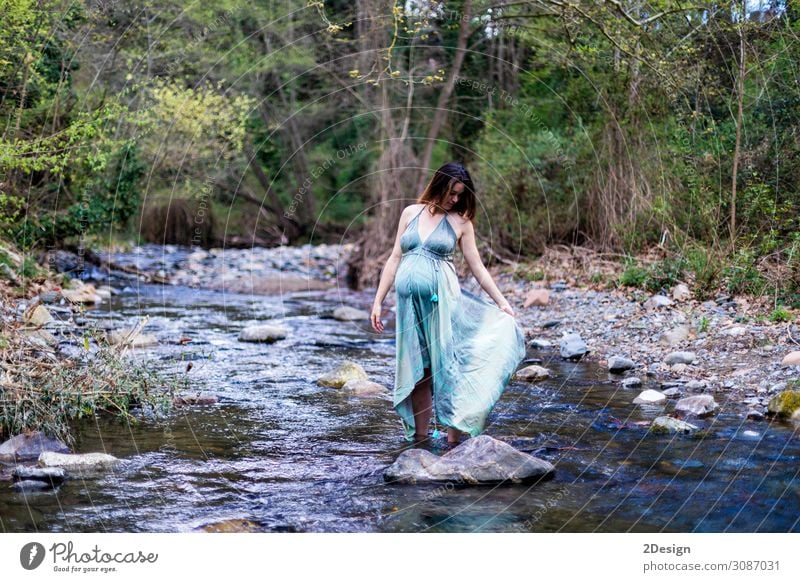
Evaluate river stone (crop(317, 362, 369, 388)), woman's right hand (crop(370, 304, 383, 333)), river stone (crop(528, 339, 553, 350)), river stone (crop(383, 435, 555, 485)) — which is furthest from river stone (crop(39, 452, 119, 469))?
river stone (crop(528, 339, 553, 350))

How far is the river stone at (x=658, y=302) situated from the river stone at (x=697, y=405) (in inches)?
147

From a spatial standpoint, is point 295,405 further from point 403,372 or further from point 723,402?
point 723,402

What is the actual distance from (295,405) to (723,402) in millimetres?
4011

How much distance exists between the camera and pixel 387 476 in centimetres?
576

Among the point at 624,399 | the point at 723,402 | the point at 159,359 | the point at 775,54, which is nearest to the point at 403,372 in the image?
the point at 624,399

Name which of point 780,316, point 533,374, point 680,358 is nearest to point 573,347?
point 533,374

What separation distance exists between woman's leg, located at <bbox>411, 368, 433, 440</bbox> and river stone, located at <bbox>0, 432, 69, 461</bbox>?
267 cm

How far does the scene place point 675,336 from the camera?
984 cm

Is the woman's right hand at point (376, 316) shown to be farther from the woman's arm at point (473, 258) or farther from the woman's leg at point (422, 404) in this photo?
the woman's arm at point (473, 258)

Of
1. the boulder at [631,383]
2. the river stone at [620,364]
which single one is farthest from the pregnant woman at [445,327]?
the river stone at [620,364]

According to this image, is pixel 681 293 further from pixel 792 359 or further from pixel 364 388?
pixel 364 388

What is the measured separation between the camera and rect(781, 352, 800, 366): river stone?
816cm

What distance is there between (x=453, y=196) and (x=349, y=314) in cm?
849

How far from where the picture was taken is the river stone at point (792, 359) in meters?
8.16
